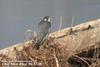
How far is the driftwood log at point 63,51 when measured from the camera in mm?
3883

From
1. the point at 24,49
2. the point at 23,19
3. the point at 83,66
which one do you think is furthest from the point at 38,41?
the point at 23,19

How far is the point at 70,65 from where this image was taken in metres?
4.07

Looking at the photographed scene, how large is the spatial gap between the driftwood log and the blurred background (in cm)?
142

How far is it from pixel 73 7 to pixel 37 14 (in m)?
0.47

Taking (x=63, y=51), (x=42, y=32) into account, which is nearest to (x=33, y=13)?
(x=42, y=32)

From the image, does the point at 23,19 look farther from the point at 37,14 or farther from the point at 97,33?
the point at 97,33

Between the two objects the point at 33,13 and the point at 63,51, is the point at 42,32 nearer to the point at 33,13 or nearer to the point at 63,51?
the point at 63,51

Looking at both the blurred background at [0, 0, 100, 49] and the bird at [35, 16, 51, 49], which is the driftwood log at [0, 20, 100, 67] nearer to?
Result: the bird at [35, 16, 51, 49]

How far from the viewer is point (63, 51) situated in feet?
12.9

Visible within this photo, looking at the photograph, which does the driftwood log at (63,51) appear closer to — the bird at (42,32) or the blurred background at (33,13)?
the bird at (42,32)

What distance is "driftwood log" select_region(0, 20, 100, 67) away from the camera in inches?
153

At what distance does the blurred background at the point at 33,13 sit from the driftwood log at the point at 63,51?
1.42m

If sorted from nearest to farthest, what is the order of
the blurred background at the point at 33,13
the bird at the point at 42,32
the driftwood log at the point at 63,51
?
the driftwood log at the point at 63,51 → the bird at the point at 42,32 → the blurred background at the point at 33,13

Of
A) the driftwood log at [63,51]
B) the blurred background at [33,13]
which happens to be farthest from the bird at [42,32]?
the blurred background at [33,13]
